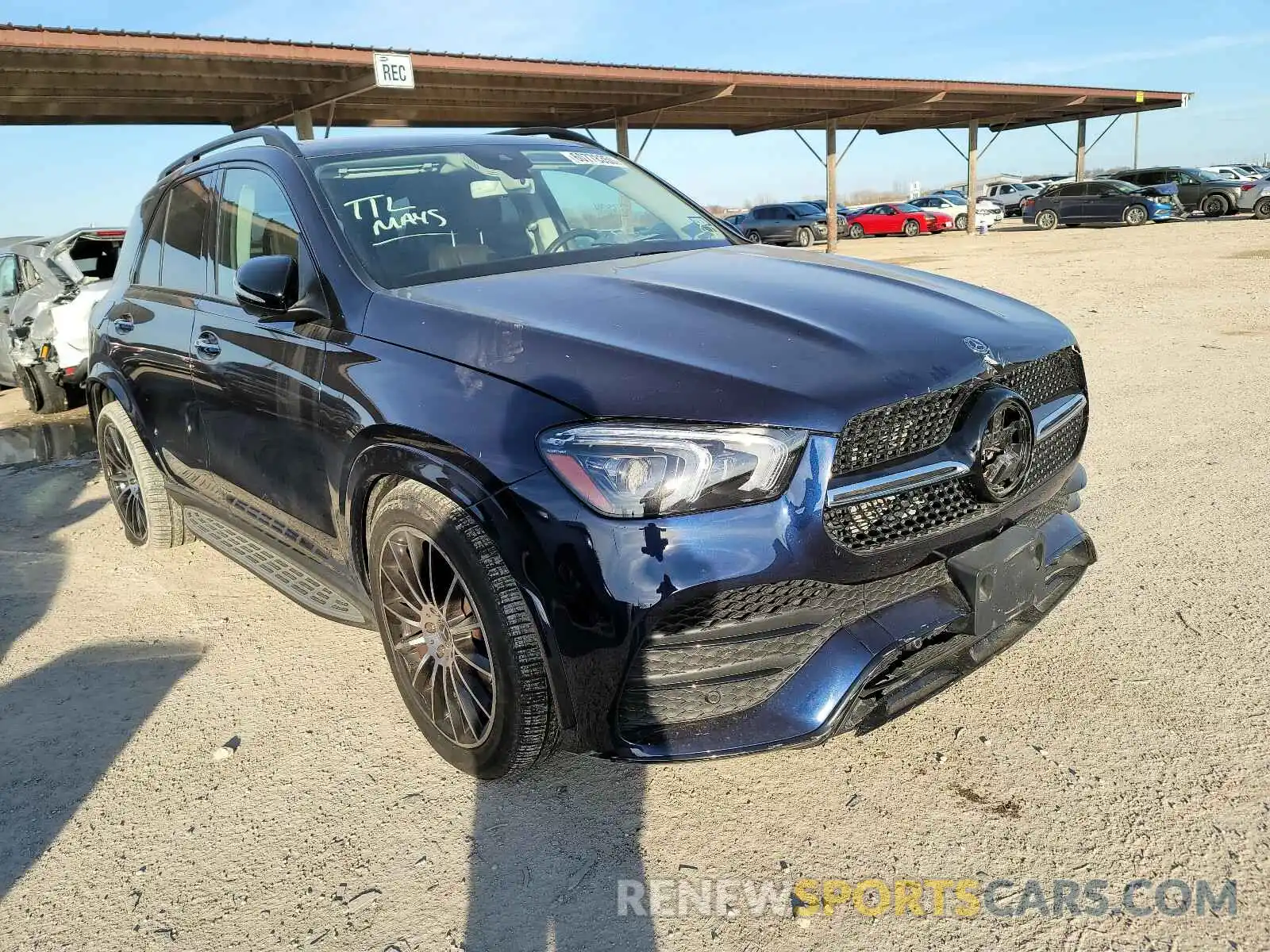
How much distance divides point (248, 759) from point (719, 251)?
90.2 inches

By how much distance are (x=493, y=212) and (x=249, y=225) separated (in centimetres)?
92

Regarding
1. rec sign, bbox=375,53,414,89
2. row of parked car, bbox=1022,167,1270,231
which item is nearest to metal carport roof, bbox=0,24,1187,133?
rec sign, bbox=375,53,414,89

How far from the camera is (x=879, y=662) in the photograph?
83.2 inches

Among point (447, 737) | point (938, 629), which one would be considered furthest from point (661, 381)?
point (447, 737)

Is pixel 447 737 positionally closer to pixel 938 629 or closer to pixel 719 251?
pixel 938 629

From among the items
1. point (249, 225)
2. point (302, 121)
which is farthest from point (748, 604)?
point (302, 121)

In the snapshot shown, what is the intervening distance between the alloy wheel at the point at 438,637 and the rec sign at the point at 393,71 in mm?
14052

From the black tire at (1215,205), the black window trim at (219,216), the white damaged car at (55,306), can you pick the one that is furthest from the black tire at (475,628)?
the black tire at (1215,205)

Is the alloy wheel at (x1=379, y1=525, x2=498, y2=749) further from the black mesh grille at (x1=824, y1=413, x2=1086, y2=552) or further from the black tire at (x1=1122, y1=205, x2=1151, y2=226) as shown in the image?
the black tire at (x1=1122, y1=205, x2=1151, y2=226)

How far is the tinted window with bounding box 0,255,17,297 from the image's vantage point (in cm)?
973

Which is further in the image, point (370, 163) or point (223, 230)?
point (223, 230)

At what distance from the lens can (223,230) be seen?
3.63 m

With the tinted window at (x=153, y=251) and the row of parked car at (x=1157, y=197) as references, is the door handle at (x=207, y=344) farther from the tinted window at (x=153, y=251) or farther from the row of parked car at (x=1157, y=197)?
the row of parked car at (x=1157, y=197)

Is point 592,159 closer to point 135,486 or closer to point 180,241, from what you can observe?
point 180,241
